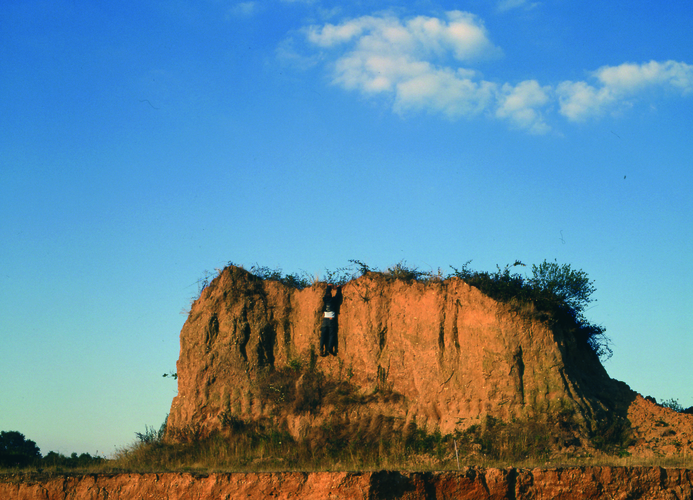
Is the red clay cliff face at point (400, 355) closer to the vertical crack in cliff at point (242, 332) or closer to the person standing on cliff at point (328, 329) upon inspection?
the vertical crack in cliff at point (242, 332)

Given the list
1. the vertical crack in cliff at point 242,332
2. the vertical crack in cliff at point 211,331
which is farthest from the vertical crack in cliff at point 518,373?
the vertical crack in cliff at point 211,331

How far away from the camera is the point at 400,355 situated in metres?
18.2

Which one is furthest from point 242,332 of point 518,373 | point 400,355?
point 518,373

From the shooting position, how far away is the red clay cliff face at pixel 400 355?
664 inches

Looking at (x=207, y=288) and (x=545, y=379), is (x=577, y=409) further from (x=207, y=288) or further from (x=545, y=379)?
(x=207, y=288)

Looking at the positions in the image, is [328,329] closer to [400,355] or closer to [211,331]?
[400,355]

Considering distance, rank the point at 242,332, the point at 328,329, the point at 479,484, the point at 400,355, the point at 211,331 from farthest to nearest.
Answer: the point at 211,331 → the point at 242,332 → the point at 328,329 → the point at 400,355 → the point at 479,484

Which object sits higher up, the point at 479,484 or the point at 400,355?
the point at 400,355

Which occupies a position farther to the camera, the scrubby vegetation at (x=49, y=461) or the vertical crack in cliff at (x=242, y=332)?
the vertical crack in cliff at (x=242, y=332)

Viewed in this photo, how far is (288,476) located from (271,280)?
889 centimetres

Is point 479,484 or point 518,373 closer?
point 479,484

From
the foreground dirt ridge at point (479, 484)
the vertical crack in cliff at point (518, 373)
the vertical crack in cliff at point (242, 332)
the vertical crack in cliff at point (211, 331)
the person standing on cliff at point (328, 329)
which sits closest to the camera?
the foreground dirt ridge at point (479, 484)

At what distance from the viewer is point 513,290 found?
1800 centimetres

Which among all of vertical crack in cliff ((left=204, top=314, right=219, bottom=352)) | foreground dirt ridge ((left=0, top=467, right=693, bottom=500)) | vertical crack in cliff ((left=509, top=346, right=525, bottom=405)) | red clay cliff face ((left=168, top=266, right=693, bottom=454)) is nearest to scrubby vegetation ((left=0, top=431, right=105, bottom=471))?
red clay cliff face ((left=168, top=266, right=693, bottom=454))
